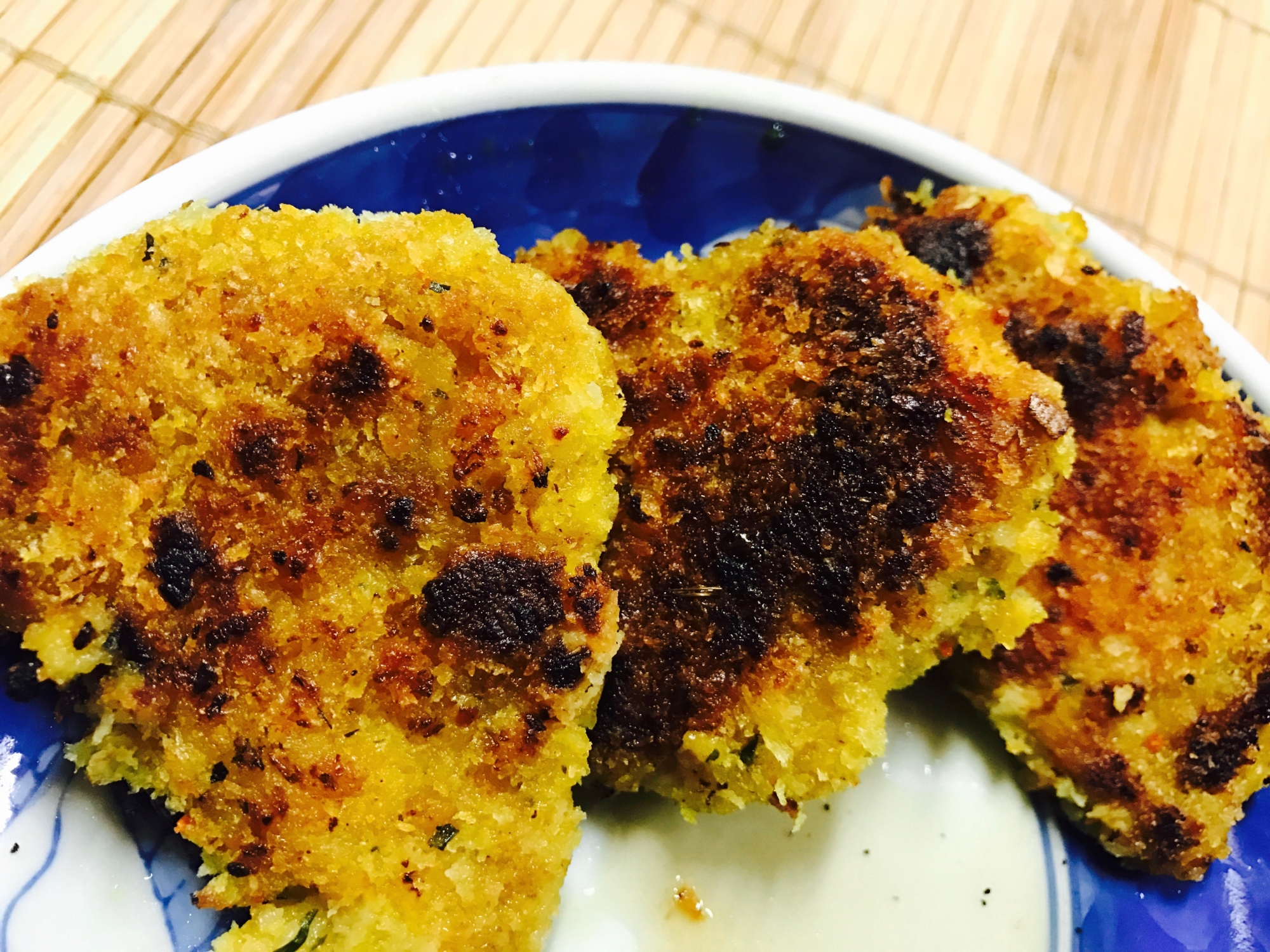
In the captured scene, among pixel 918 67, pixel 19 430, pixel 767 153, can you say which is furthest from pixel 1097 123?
pixel 19 430

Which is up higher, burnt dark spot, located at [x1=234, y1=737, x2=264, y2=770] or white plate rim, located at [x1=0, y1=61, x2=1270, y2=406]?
white plate rim, located at [x1=0, y1=61, x2=1270, y2=406]

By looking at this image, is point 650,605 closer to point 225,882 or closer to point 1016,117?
point 225,882

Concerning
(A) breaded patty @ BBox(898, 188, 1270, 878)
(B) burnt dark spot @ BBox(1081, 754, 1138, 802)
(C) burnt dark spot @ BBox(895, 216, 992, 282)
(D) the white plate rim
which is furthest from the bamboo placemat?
(B) burnt dark spot @ BBox(1081, 754, 1138, 802)

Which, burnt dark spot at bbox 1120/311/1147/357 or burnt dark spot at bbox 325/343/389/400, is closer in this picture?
burnt dark spot at bbox 325/343/389/400

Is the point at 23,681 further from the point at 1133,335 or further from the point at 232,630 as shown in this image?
the point at 1133,335

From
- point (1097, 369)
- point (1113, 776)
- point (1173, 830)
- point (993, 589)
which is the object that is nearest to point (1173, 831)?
point (1173, 830)

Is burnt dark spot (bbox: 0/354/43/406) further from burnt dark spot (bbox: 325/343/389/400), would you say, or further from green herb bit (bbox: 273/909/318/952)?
green herb bit (bbox: 273/909/318/952)

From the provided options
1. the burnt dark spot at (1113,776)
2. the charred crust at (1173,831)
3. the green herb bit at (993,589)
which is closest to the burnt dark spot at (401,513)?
the green herb bit at (993,589)

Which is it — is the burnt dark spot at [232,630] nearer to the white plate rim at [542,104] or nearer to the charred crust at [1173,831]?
the white plate rim at [542,104]
